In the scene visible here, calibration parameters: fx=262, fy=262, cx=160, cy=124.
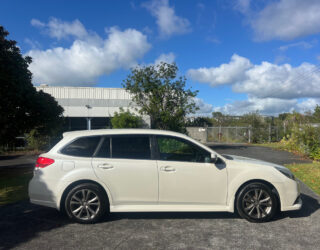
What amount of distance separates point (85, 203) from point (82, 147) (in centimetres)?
Result: 96

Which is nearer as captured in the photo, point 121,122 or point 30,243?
point 30,243

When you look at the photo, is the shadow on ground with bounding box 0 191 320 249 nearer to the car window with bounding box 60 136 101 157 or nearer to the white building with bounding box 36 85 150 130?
the car window with bounding box 60 136 101 157

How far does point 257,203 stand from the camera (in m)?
4.52

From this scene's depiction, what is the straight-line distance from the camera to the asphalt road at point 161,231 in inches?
145

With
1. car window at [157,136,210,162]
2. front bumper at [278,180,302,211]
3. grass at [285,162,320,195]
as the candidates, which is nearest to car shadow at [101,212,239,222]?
front bumper at [278,180,302,211]

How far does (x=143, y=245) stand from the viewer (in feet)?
12.0

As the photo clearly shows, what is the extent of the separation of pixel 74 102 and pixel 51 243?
24916 mm

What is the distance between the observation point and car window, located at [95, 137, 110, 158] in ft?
15.1

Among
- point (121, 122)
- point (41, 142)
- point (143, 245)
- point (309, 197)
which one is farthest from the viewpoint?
point (41, 142)

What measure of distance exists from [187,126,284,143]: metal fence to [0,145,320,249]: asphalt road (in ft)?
80.8

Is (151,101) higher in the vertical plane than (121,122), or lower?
higher

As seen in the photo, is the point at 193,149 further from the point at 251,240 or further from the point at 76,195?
the point at 76,195

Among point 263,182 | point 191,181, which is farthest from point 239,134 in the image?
point 191,181

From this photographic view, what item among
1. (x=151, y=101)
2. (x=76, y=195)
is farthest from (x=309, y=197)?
(x=151, y=101)
